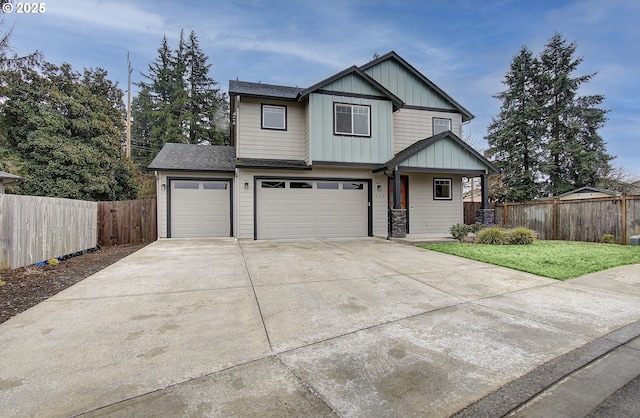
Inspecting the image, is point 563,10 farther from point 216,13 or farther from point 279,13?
point 216,13

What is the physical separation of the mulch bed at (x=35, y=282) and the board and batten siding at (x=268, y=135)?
5956mm

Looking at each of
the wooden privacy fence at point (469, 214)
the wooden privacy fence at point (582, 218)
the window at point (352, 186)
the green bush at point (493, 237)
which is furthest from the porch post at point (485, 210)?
the window at point (352, 186)

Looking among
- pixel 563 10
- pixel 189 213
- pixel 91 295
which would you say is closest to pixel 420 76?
pixel 563 10

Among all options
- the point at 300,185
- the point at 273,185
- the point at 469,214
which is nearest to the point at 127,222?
the point at 273,185

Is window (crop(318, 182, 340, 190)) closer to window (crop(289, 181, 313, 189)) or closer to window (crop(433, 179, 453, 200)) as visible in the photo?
window (crop(289, 181, 313, 189))

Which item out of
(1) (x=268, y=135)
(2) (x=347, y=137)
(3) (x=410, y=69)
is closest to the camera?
(2) (x=347, y=137)

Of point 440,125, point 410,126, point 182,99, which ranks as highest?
point 182,99

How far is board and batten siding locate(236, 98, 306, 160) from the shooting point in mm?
11297

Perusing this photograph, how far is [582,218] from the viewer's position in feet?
35.6

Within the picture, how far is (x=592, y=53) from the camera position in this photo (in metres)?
18.5

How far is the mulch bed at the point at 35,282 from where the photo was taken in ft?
13.3

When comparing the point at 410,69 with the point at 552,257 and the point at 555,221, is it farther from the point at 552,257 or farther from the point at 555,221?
the point at 552,257

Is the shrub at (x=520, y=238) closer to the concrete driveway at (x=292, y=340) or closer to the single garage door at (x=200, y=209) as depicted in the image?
the concrete driveway at (x=292, y=340)

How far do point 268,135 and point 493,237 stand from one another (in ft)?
27.9
